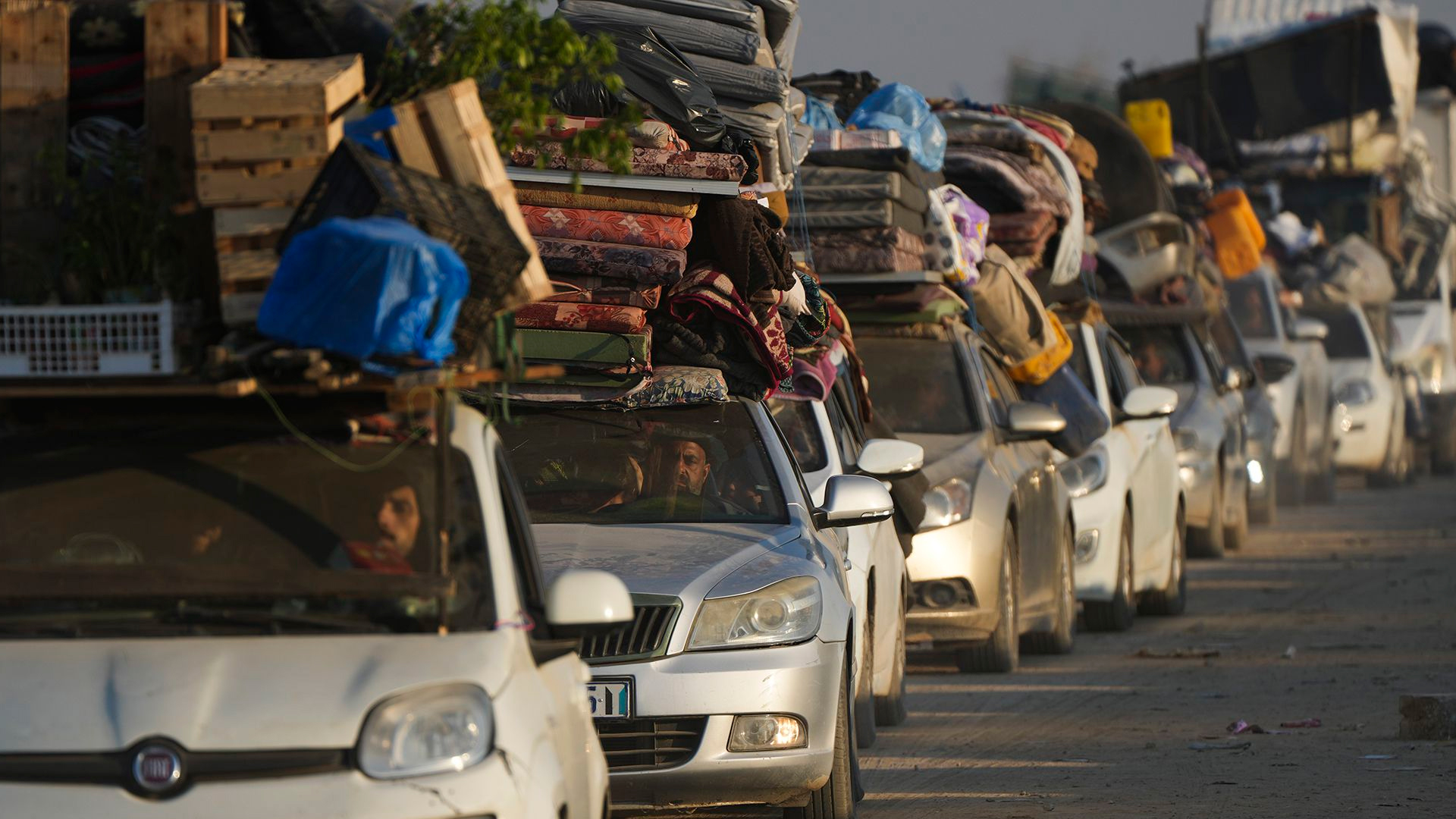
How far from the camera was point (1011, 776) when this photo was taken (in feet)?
31.9

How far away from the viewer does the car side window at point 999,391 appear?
1371 cm

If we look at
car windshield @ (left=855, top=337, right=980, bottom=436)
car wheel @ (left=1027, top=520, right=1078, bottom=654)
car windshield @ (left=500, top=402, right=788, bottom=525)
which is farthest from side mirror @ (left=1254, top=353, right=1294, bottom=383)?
car windshield @ (left=500, top=402, right=788, bottom=525)

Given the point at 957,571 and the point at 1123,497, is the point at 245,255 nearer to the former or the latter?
the point at 957,571

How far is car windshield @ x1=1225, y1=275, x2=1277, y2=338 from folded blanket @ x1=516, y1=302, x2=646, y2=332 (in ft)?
57.6

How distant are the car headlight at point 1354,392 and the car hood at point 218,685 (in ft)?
85.7

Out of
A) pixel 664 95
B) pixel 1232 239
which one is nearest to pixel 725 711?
pixel 664 95

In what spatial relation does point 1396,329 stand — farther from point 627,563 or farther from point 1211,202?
point 627,563


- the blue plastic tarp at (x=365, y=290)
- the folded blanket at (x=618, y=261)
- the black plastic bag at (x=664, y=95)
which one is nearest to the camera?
the blue plastic tarp at (x=365, y=290)

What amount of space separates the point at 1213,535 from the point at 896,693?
1042 cm

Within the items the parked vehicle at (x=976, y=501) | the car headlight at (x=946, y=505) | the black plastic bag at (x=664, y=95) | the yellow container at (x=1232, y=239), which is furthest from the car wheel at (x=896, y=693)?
the yellow container at (x=1232, y=239)

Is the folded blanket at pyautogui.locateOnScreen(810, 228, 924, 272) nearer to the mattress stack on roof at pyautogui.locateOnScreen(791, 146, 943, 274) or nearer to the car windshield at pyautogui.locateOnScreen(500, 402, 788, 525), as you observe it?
the mattress stack on roof at pyautogui.locateOnScreen(791, 146, 943, 274)

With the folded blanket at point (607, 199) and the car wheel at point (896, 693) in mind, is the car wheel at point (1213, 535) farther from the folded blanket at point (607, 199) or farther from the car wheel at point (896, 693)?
the folded blanket at point (607, 199)

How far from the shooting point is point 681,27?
11344mm

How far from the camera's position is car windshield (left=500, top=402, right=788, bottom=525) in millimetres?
8961
